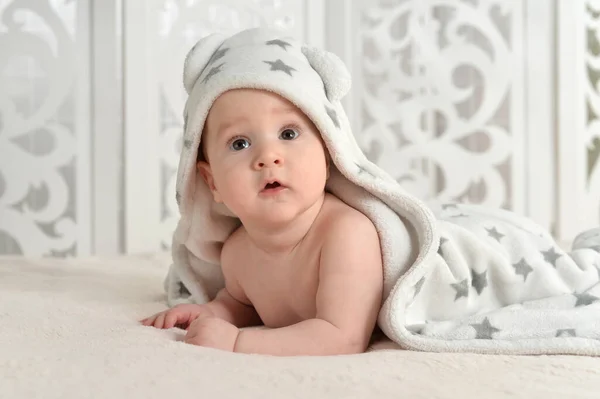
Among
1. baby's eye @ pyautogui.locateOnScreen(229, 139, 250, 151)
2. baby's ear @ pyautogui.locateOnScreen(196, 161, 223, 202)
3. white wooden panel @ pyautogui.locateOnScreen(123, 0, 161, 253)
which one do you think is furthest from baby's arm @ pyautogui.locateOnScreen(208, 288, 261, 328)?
white wooden panel @ pyautogui.locateOnScreen(123, 0, 161, 253)

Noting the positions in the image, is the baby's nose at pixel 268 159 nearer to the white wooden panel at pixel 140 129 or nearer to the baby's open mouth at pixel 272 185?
the baby's open mouth at pixel 272 185

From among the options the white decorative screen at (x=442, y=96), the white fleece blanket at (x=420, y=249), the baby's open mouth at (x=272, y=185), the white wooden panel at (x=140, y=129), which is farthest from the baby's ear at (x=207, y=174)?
the white decorative screen at (x=442, y=96)

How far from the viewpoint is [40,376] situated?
0.70 metres

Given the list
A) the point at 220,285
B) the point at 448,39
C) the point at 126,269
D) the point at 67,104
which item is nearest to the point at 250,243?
the point at 220,285

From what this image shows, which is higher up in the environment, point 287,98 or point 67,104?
point 287,98

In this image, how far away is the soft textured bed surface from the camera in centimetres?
65

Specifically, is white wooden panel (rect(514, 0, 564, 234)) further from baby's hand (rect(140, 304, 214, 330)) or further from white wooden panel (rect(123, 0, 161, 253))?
baby's hand (rect(140, 304, 214, 330))

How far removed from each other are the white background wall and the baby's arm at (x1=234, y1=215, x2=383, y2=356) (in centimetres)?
120

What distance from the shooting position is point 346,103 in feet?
7.10

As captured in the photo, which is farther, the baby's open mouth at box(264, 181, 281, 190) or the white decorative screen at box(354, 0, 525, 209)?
the white decorative screen at box(354, 0, 525, 209)

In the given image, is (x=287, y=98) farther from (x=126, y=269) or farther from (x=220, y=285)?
(x=126, y=269)

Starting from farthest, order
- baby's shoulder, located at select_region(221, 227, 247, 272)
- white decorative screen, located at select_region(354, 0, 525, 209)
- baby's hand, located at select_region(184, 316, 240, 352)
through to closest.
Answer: white decorative screen, located at select_region(354, 0, 525, 209) < baby's shoulder, located at select_region(221, 227, 247, 272) < baby's hand, located at select_region(184, 316, 240, 352)

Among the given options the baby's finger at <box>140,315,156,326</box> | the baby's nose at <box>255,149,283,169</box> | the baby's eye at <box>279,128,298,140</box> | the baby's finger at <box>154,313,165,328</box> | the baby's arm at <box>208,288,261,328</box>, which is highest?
the baby's eye at <box>279,128,298,140</box>

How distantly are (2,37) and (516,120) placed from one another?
155cm
